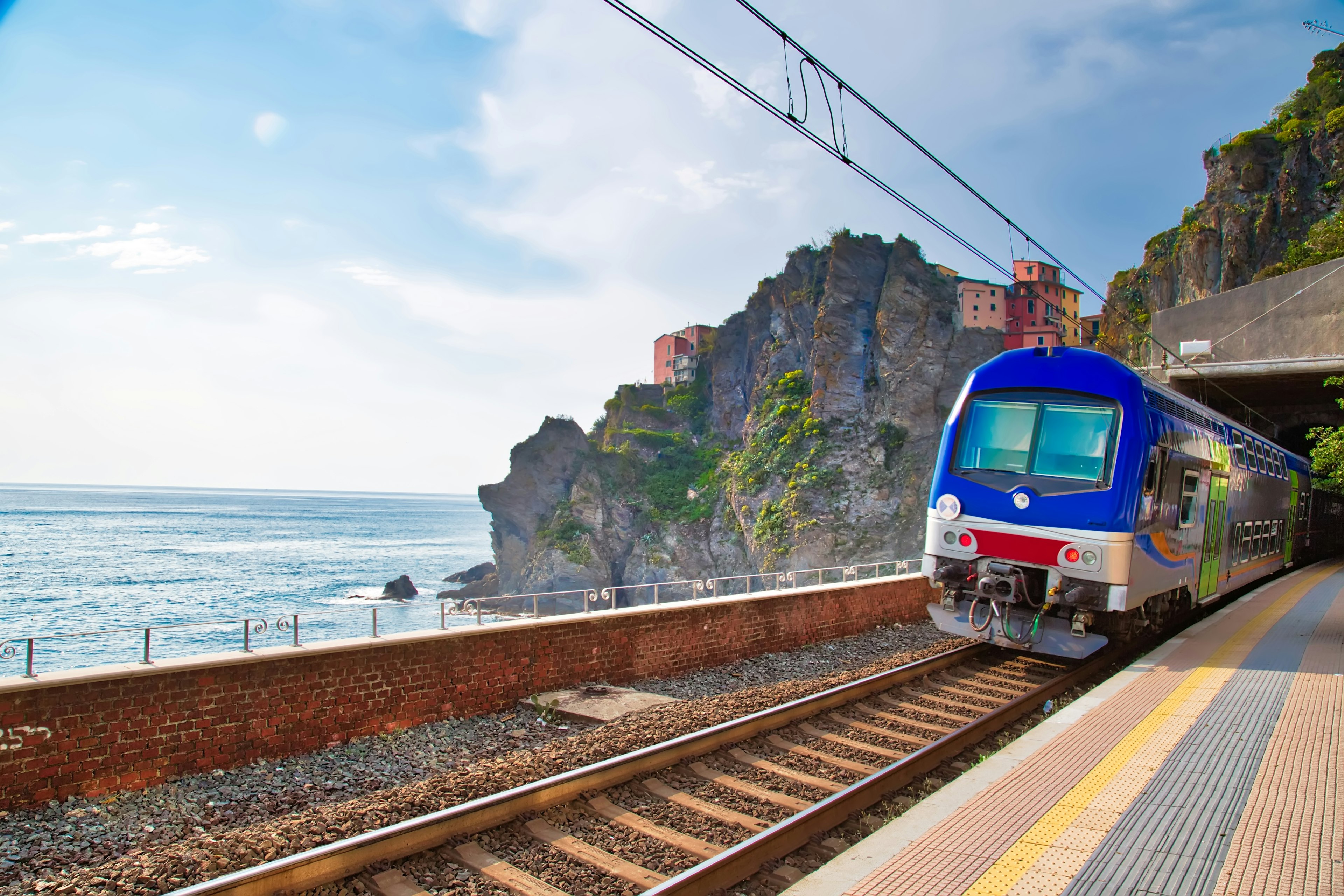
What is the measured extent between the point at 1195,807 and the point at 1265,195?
4403cm

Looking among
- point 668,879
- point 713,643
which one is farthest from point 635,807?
point 713,643

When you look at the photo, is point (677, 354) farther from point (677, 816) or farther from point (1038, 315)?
point (677, 816)

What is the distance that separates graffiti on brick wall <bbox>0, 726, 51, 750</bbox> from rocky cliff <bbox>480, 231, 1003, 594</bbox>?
50.0m

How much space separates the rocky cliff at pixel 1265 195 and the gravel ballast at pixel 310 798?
34021mm

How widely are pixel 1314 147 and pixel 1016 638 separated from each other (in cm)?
4071

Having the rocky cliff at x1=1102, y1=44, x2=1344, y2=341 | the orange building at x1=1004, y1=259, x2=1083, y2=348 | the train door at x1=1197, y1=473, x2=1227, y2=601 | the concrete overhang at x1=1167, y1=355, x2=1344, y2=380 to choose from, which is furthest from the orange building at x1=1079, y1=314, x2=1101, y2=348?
the train door at x1=1197, y1=473, x2=1227, y2=601

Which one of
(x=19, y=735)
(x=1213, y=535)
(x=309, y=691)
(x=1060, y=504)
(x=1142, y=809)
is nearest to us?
(x=1142, y=809)

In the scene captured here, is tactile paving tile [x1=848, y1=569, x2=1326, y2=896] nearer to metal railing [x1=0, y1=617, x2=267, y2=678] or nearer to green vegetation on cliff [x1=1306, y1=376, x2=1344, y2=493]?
metal railing [x1=0, y1=617, x2=267, y2=678]

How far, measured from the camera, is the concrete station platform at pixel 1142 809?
376cm

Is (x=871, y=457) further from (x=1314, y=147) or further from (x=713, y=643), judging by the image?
(x=713, y=643)

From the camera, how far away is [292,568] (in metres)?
86.5

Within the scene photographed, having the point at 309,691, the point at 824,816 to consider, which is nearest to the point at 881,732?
the point at 824,816

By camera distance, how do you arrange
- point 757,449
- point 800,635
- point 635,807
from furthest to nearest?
point 757,449, point 800,635, point 635,807

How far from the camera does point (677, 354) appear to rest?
97.2 metres
